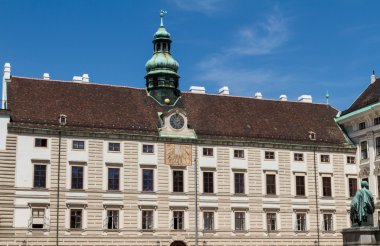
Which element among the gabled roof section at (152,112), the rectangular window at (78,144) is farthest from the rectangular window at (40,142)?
the rectangular window at (78,144)

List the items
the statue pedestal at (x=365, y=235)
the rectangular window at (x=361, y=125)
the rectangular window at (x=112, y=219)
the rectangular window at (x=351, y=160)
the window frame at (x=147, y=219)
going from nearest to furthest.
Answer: the statue pedestal at (x=365, y=235) < the rectangular window at (x=112, y=219) < the window frame at (x=147, y=219) < the rectangular window at (x=361, y=125) < the rectangular window at (x=351, y=160)

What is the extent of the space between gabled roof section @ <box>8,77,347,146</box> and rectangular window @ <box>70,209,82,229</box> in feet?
22.6

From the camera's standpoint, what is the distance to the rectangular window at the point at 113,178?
194 ft

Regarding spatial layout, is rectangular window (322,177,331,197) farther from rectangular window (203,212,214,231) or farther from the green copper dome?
the green copper dome

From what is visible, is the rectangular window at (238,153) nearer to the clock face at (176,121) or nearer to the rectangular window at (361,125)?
the clock face at (176,121)

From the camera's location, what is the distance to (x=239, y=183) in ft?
208

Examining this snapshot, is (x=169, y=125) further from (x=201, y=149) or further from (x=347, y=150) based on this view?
(x=347, y=150)

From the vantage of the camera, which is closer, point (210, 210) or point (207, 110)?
point (210, 210)

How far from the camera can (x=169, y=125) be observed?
6200cm

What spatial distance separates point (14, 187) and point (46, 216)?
11.2ft

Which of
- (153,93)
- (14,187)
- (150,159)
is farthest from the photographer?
(153,93)

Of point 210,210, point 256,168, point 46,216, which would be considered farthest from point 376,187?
point 46,216

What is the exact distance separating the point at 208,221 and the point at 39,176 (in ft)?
49.1

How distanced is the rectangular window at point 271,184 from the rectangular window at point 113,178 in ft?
45.7
